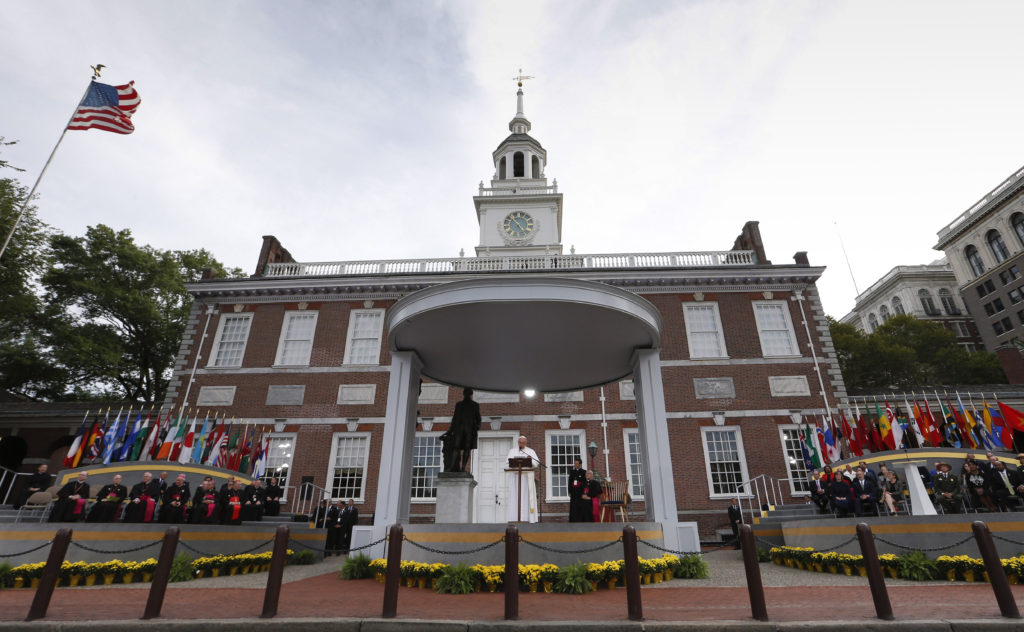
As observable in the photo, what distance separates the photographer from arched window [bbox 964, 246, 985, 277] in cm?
5244

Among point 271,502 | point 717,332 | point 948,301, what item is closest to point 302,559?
point 271,502

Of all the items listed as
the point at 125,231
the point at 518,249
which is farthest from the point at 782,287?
the point at 125,231

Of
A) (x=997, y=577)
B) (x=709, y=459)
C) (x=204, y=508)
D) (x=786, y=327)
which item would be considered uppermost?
(x=786, y=327)

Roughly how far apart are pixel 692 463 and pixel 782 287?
9.10m

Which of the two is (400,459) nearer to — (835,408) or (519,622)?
(519,622)

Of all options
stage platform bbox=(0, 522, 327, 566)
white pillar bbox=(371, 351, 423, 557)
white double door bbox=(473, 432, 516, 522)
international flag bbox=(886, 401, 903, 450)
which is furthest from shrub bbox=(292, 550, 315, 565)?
international flag bbox=(886, 401, 903, 450)

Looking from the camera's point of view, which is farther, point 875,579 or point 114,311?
point 114,311

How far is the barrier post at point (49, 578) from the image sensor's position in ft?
18.1

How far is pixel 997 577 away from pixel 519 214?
28.2 meters

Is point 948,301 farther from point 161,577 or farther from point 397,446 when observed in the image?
point 161,577

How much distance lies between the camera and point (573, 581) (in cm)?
767

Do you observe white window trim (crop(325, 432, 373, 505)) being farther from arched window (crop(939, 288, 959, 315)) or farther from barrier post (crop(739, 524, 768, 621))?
arched window (crop(939, 288, 959, 315))

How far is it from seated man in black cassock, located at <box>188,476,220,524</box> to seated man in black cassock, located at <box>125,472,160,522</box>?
870mm

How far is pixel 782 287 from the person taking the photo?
72.5ft
